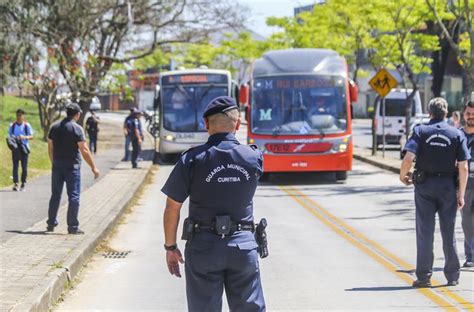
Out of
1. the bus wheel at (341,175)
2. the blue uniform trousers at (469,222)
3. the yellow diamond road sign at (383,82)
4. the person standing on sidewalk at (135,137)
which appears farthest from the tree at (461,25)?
the blue uniform trousers at (469,222)

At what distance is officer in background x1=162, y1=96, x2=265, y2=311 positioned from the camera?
588 centimetres

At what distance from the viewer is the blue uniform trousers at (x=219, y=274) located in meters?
5.87

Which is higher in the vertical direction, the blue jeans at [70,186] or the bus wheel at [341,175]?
the blue jeans at [70,186]

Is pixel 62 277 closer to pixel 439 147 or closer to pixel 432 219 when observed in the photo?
pixel 432 219

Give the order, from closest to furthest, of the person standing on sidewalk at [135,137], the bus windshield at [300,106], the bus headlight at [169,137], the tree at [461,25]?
the tree at [461,25]
the bus windshield at [300,106]
the person standing on sidewalk at [135,137]
the bus headlight at [169,137]

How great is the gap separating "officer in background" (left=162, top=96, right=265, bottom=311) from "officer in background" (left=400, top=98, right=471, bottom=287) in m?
4.05

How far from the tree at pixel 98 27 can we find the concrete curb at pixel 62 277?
2146 cm

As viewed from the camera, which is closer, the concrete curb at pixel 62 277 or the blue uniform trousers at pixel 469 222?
the concrete curb at pixel 62 277

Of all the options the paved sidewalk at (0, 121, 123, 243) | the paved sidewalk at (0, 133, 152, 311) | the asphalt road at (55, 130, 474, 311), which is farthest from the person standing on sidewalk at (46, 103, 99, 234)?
the paved sidewalk at (0, 121, 123, 243)

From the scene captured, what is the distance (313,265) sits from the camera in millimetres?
11430

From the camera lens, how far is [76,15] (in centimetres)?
3628

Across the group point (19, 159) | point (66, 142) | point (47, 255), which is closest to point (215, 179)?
point (47, 255)

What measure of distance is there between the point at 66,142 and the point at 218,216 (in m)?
7.53

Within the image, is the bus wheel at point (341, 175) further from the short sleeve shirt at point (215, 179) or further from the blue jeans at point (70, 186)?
the short sleeve shirt at point (215, 179)
